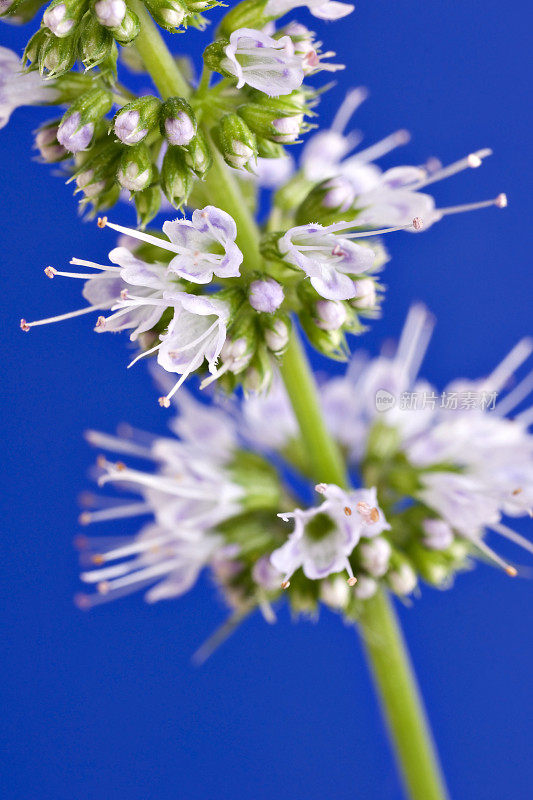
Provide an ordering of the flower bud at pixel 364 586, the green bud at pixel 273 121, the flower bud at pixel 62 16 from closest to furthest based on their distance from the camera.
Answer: the flower bud at pixel 62 16
the green bud at pixel 273 121
the flower bud at pixel 364 586

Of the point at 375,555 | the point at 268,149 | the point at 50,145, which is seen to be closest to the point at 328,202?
the point at 268,149

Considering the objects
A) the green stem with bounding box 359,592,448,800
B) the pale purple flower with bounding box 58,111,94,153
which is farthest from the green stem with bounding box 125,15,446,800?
the pale purple flower with bounding box 58,111,94,153

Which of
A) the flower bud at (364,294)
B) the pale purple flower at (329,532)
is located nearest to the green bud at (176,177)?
the flower bud at (364,294)

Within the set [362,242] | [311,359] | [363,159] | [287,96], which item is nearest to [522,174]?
[311,359]

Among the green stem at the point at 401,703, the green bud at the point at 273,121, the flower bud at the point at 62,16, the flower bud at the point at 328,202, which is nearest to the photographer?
the flower bud at the point at 62,16

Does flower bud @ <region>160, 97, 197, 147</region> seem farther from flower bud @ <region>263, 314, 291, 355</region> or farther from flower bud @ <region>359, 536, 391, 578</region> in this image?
flower bud @ <region>359, 536, 391, 578</region>

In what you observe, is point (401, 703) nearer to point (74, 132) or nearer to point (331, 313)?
point (331, 313)

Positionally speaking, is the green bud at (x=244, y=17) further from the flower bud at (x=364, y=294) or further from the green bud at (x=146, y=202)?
the flower bud at (x=364, y=294)
